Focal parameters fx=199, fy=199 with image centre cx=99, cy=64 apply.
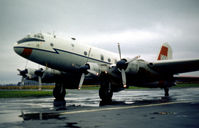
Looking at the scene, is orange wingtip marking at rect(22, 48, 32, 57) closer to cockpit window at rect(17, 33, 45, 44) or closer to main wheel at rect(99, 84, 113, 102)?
cockpit window at rect(17, 33, 45, 44)

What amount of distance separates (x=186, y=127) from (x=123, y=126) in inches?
90.8

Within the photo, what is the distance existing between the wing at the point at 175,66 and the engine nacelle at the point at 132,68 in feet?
5.48

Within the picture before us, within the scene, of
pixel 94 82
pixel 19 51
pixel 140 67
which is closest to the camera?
pixel 19 51

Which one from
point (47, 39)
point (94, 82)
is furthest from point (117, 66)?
point (47, 39)

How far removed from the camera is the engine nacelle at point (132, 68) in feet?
58.7

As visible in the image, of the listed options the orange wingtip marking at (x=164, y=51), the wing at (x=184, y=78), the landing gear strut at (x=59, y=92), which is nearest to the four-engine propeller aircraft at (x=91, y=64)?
the landing gear strut at (x=59, y=92)

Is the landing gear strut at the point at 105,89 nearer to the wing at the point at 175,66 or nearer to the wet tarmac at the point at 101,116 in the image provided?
the wet tarmac at the point at 101,116

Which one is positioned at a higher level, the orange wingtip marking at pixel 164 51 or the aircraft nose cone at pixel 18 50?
the orange wingtip marking at pixel 164 51

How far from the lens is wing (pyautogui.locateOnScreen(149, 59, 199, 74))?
1812cm

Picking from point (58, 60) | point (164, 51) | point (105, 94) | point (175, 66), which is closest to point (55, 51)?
point (58, 60)

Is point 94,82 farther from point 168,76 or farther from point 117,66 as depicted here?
point 168,76

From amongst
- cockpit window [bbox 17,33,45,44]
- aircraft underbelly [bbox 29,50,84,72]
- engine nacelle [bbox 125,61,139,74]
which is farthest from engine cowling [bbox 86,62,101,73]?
cockpit window [bbox 17,33,45,44]

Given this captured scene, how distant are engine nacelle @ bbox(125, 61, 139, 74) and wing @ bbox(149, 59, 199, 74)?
5.48 ft

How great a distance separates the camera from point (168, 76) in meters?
21.9
